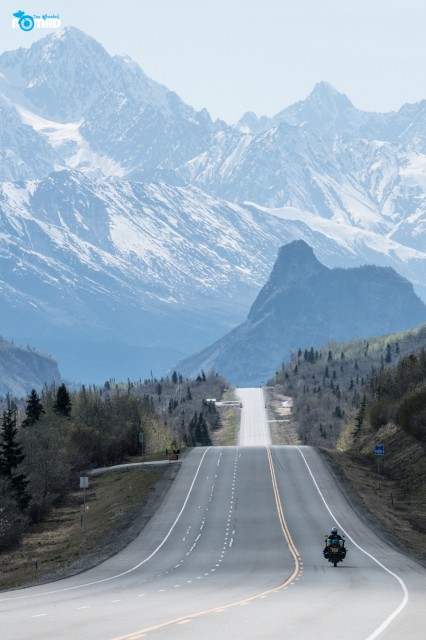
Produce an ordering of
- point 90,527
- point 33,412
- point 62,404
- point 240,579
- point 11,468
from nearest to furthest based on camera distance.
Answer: point 240,579, point 90,527, point 11,468, point 33,412, point 62,404

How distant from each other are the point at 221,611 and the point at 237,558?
38648 millimetres

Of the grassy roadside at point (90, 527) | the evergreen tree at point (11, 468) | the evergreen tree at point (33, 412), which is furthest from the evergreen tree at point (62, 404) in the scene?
the evergreen tree at point (11, 468)

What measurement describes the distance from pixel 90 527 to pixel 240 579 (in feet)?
155

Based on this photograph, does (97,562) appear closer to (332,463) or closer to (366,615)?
(366,615)

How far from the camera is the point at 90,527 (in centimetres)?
10950

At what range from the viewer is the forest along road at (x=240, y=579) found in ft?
120

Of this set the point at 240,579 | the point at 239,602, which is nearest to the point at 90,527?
the point at 240,579

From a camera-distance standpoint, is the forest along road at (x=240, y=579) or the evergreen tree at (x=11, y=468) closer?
the forest along road at (x=240, y=579)

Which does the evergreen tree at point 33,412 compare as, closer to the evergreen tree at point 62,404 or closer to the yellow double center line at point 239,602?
the evergreen tree at point 62,404

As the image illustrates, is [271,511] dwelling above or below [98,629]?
above

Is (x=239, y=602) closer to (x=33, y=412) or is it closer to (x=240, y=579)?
(x=240, y=579)

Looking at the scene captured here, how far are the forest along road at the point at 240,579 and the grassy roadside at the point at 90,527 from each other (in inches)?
75.9

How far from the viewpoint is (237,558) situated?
80000mm

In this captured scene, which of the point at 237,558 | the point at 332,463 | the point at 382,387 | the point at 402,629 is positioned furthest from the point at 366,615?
the point at 382,387
